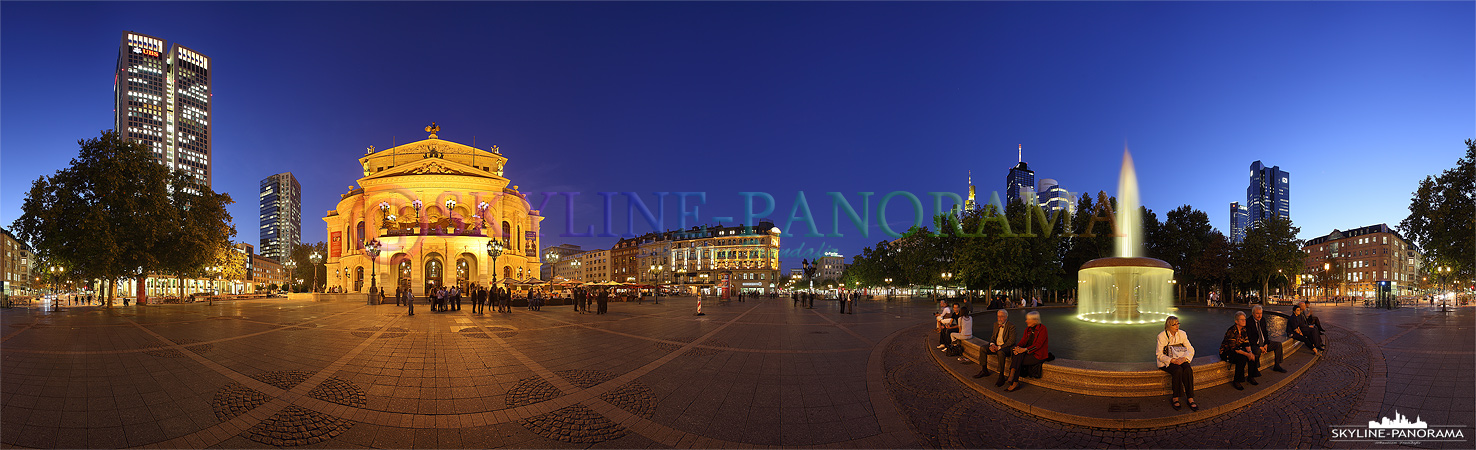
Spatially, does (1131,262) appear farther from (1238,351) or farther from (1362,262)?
(1362,262)

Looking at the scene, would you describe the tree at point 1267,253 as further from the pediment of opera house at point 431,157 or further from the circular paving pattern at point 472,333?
the pediment of opera house at point 431,157

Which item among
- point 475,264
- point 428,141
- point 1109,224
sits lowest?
point 475,264

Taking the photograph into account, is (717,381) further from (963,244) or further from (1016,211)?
(1016,211)

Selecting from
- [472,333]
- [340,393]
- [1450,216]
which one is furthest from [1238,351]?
[1450,216]

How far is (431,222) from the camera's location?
5975cm

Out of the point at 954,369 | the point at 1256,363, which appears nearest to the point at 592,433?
the point at 954,369

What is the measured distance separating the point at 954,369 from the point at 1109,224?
4463 centimetres

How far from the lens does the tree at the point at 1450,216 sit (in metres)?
25.2

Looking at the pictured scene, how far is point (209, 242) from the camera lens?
34.2 meters

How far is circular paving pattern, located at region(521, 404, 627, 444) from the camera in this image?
6.02 metres

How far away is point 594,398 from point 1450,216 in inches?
1506

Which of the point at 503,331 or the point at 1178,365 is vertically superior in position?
the point at 1178,365

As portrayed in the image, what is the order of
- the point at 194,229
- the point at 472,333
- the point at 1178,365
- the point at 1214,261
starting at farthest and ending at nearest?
the point at 1214,261 < the point at 194,229 < the point at 472,333 < the point at 1178,365

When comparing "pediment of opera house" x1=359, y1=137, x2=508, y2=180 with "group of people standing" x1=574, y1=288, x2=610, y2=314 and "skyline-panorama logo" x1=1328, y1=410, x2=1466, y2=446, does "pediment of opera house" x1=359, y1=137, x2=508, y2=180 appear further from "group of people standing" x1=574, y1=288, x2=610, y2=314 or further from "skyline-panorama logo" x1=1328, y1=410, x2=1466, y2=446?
"skyline-panorama logo" x1=1328, y1=410, x2=1466, y2=446
